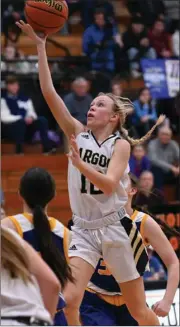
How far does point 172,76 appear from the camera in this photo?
1351cm

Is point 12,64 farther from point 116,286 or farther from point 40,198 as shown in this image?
point 40,198

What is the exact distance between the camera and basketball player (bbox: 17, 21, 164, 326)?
210 inches

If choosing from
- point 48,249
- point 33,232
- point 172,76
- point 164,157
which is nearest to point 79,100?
point 164,157

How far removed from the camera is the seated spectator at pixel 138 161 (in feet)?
37.4

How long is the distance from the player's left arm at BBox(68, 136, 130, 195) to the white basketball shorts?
10.9 inches

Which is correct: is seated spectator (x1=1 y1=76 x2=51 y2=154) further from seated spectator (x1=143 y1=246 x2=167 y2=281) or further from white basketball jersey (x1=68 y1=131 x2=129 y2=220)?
white basketball jersey (x1=68 y1=131 x2=129 y2=220)

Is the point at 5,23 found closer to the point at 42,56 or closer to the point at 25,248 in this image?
the point at 42,56

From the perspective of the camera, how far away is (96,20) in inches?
539

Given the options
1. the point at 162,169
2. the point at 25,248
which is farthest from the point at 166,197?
the point at 25,248

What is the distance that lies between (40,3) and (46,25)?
24 cm

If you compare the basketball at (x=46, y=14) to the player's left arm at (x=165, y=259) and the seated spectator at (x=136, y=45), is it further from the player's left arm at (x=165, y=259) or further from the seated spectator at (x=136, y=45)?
the seated spectator at (x=136, y=45)

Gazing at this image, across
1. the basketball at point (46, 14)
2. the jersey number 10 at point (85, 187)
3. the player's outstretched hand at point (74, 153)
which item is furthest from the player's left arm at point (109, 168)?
the basketball at point (46, 14)

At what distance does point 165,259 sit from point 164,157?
21.9 feet

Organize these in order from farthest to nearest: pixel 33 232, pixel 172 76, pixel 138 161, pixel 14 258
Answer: pixel 172 76
pixel 138 161
pixel 33 232
pixel 14 258
